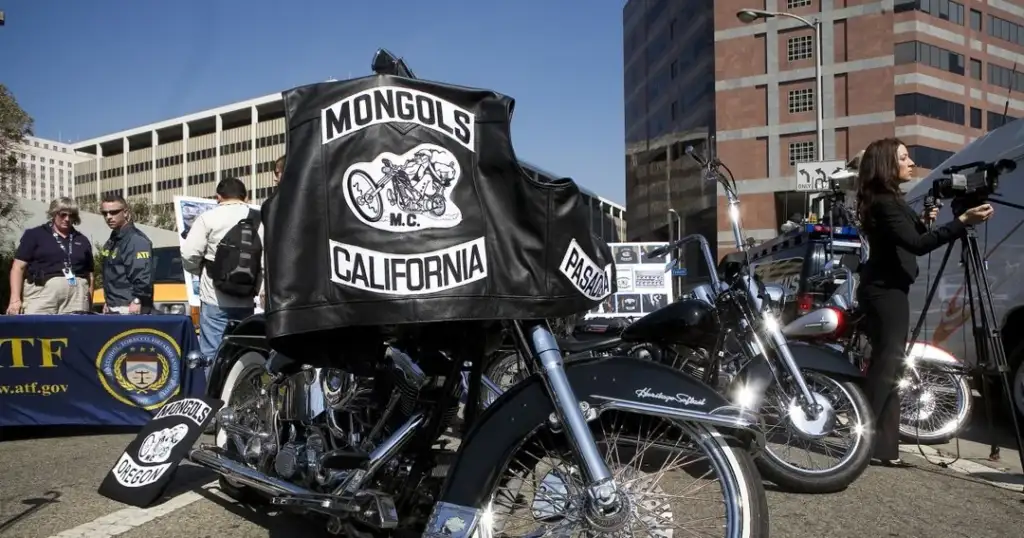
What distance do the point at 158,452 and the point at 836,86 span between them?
51336mm

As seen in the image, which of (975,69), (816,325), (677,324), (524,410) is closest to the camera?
(524,410)

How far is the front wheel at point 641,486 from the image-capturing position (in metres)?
2.21

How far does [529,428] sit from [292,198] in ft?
3.20

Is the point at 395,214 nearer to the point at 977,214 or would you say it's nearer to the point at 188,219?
the point at 977,214

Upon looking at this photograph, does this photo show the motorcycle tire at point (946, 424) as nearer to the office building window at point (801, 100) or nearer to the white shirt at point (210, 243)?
the white shirt at point (210, 243)

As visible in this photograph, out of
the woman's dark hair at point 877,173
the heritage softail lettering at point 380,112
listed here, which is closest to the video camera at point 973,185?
the woman's dark hair at point 877,173

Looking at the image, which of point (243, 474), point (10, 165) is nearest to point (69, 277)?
point (243, 474)

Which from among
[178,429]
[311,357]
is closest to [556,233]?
[311,357]

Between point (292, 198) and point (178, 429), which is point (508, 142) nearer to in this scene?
point (292, 198)

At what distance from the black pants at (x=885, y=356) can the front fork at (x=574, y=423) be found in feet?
8.99

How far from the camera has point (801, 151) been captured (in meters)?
49.0

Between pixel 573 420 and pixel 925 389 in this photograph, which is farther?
pixel 925 389

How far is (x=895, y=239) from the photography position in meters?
4.54

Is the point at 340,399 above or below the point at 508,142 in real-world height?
below
